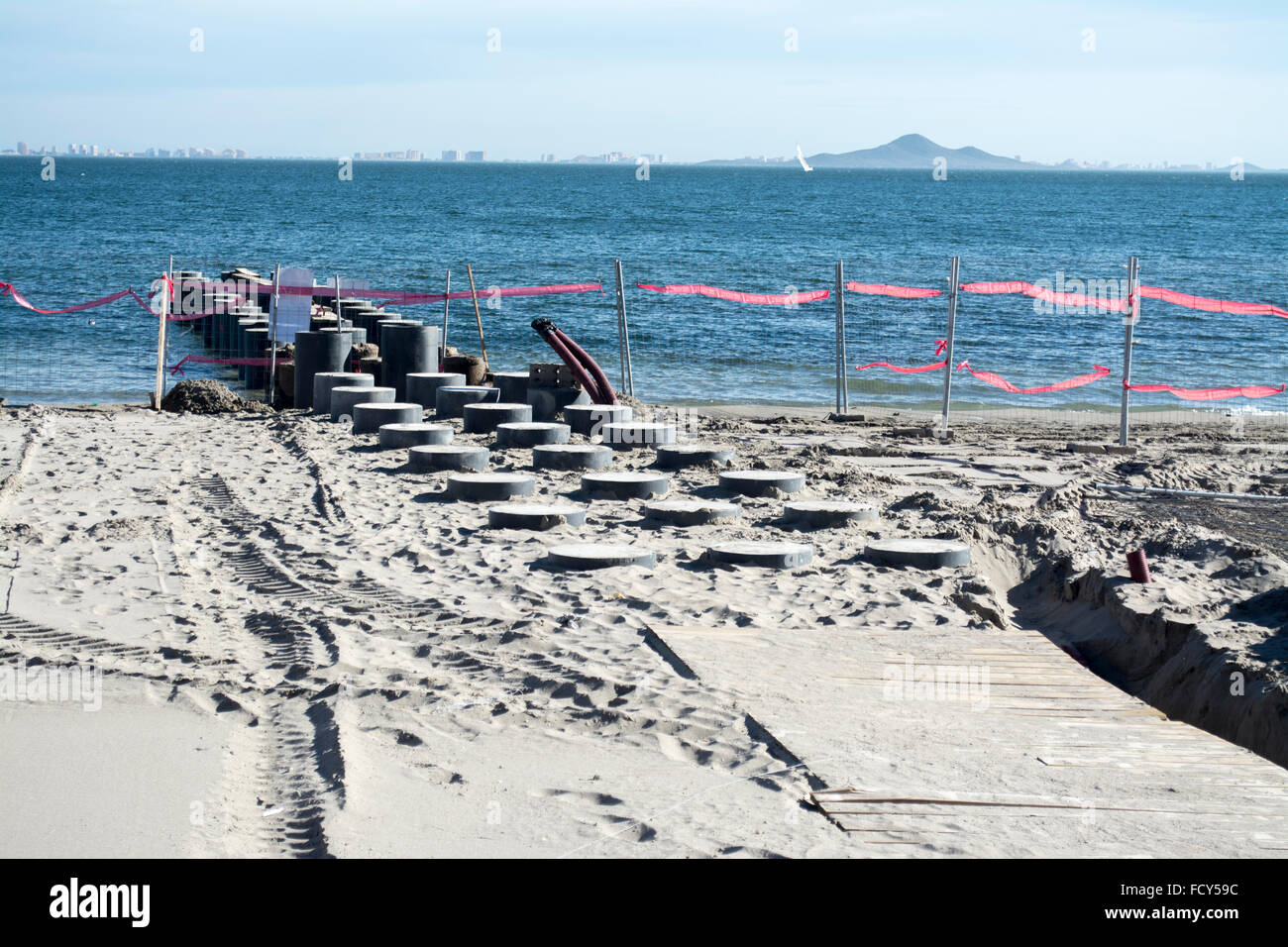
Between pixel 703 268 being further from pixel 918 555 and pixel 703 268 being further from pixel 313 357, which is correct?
pixel 918 555

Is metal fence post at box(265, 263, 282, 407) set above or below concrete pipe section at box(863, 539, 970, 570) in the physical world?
above

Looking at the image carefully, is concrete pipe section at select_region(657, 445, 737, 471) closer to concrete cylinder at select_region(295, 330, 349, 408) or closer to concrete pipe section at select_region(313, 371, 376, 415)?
concrete pipe section at select_region(313, 371, 376, 415)

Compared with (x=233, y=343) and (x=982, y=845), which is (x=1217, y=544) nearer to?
(x=982, y=845)

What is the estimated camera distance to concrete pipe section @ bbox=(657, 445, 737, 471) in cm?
1232

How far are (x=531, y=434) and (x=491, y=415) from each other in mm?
1128

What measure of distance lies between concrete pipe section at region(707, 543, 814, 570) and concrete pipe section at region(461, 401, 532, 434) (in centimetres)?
546

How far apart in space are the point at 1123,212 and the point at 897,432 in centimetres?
8969

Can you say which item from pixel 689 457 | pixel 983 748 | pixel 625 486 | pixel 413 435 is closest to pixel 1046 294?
pixel 689 457

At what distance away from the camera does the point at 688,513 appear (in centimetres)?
997

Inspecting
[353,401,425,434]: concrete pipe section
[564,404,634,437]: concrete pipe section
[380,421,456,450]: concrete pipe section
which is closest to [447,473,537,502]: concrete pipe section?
[380,421,456,450]: concrete pipe section

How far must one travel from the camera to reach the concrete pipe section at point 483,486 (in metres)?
10.6

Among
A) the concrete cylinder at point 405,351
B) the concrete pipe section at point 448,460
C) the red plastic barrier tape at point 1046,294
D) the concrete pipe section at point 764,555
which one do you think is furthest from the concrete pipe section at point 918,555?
the concrete cylinder at point 405,351
